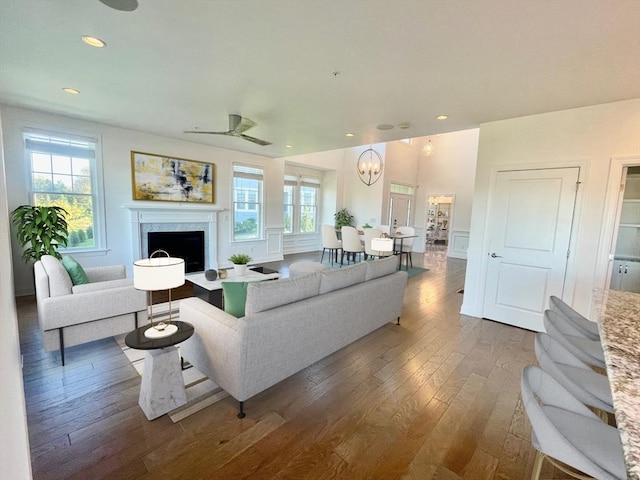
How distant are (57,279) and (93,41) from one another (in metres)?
2.03

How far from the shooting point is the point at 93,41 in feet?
A: 7.27

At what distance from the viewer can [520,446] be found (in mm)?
1834

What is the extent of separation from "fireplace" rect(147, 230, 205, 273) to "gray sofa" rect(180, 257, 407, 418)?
11.8 feet

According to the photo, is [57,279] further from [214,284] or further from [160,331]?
[214,284]

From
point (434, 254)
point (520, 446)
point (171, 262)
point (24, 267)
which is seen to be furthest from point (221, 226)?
point (434, 254)

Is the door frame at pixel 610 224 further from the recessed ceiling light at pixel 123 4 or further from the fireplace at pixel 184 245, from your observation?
the fireplace at pixel 184 245

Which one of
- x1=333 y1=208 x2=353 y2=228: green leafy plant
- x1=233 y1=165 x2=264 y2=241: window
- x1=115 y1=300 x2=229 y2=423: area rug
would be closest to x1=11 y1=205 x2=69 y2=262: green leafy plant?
x1=115 y1=300 x2=229 y2=423: area rug

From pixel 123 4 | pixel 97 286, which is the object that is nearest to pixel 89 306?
pixel 97 286

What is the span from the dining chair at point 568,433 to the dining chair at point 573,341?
0.56 meters

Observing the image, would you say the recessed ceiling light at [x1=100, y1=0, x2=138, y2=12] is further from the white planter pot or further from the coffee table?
the white planter pot

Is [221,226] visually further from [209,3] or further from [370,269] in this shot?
[209,3]

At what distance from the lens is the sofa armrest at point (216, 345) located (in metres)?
1.96

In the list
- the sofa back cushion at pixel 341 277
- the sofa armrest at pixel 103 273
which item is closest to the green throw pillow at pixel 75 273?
the sofa armrest at pixel 103 273

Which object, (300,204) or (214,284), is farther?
(300,204)
